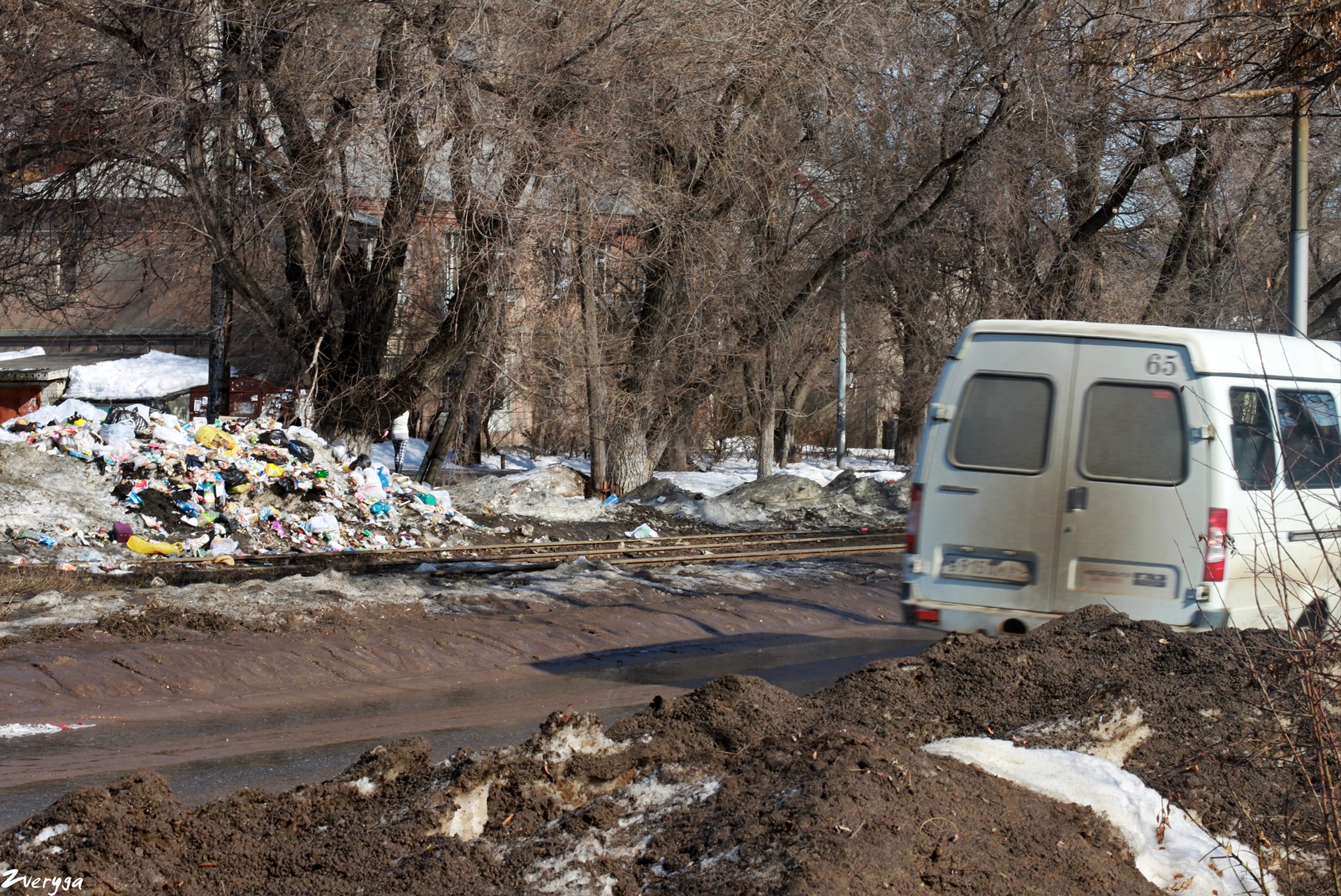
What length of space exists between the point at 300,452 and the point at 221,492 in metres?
1.59

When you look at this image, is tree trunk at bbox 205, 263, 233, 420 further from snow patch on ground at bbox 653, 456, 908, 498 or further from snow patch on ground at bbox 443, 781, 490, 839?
snow patch on ground at bbox 443, 781, 490, 839

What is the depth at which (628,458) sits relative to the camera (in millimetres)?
21516

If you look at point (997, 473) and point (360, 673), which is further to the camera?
point (360, 673)

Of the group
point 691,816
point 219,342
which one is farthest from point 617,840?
point 219,342

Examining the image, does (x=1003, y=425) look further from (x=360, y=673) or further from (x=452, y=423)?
(x=452, y=423)

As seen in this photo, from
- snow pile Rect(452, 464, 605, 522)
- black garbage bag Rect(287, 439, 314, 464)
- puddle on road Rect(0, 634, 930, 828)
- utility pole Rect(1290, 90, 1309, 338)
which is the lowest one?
puddle on road Rect(0, 634, 930, 828)

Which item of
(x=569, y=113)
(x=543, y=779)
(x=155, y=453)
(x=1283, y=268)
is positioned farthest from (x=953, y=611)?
(x=1283, y=268)

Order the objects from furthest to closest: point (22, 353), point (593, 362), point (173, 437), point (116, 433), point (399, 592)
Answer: point (22, 353) → point (593, 362) → point (173, 437) → point (116, 433) → point (399, 592)

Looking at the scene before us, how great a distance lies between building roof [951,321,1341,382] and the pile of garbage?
9.94 m

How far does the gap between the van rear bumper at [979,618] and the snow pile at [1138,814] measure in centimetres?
249

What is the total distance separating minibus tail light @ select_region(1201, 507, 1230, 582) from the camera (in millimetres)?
6578

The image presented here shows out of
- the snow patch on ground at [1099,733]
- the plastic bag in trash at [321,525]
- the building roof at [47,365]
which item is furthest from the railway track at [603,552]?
the building roof at [47,365]

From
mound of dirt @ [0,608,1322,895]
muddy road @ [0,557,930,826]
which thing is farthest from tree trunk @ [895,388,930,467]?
mound of dirt @ [0,608,1322,895]

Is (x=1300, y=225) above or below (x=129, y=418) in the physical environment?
above
